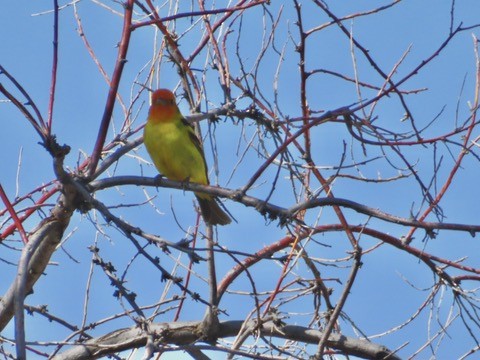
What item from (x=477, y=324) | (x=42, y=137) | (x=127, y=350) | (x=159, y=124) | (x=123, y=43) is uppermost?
(x=159, y=124)

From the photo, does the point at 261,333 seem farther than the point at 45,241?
Yes

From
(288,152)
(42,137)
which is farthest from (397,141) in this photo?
(42,137)

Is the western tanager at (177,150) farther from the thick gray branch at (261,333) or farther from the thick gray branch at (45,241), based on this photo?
the thick gray branch at (45,241)

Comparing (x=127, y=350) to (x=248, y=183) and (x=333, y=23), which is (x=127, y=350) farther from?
(x=333, y=23)

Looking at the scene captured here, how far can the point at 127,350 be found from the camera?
4.62 metres

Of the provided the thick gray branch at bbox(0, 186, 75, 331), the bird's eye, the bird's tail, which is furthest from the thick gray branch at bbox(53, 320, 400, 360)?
the bird's eye

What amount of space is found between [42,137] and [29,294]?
1.14 metres

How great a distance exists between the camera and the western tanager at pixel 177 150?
5312 millimetres

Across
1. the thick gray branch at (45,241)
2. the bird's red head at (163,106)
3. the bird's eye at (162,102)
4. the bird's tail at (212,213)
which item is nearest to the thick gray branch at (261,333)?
the thick gray branch at (45,241)

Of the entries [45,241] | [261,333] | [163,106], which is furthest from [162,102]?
[261,333]

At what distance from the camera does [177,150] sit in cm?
538

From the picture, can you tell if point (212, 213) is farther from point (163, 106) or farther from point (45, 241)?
point (45, 241)

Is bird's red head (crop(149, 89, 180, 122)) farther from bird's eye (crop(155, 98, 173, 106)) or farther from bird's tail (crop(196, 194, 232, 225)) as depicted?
bird's tail (crop(196, 194, 232, 225))

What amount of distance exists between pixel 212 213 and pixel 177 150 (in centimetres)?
49
